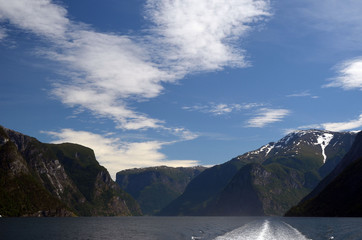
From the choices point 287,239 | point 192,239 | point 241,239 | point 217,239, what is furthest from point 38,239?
point 287,239

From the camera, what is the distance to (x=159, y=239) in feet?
370

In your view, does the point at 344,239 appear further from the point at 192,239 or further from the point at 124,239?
the point at 124,239

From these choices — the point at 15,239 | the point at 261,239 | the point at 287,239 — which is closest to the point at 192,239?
the point at 261,239

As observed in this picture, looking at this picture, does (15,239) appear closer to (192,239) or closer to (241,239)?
(192,239)

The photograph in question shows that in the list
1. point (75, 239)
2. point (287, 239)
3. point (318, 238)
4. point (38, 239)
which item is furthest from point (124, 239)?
point (318, 238)

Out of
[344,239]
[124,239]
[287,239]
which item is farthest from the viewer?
[124,239]

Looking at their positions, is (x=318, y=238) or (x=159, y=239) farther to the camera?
(x=159, y=239)

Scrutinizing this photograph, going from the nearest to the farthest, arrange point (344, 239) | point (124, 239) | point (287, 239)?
point (344, 239) → point (287, 239) → point (124, 239)

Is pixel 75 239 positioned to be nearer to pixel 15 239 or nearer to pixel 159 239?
pixel 15 239

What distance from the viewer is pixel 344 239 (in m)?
98.9

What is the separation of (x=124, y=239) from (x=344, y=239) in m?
64.3

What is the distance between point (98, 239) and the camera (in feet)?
364

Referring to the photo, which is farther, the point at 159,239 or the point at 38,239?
the point at 159,239

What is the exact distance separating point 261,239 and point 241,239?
19.6 ft
